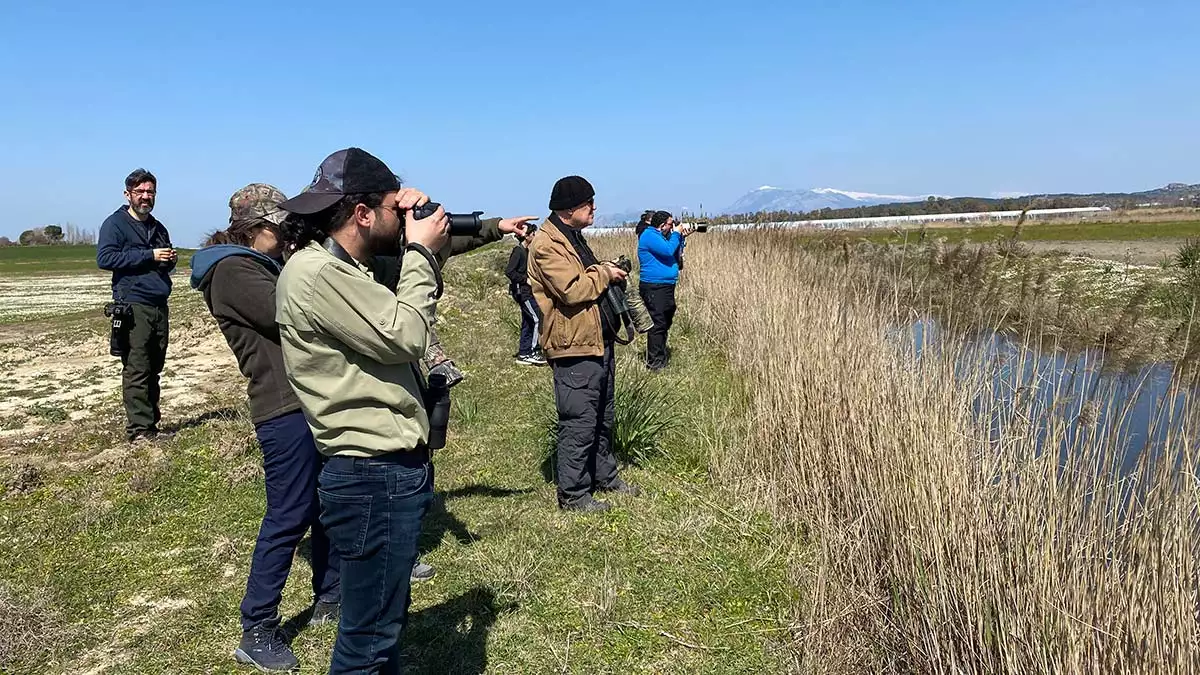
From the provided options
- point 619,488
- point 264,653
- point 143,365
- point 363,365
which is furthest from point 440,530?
point 143,365

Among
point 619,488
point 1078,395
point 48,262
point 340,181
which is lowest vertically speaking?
Answer: point 619,488

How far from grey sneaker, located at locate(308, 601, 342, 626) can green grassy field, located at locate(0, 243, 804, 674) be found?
0.04 meters

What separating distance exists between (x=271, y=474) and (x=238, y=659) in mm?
719

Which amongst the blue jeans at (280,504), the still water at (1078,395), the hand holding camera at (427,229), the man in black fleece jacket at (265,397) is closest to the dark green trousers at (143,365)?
the man in black fleece jacket at (265,397)

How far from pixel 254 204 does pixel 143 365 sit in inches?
117

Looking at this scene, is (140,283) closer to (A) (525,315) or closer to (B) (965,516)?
(A) (525,315)

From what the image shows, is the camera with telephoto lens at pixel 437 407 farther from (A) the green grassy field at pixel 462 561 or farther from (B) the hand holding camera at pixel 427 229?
(A) the green grassy field at pixel 462 561

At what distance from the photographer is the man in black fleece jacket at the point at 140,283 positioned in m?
4.75

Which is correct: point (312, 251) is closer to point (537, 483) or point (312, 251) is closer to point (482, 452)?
point (537, 483)

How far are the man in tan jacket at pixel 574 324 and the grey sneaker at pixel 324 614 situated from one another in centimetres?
134

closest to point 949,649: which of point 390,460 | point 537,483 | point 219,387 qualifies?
point 390,460

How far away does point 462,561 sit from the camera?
138 inches

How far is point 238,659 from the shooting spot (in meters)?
2.75

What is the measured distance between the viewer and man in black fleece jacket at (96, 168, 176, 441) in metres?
4.75
